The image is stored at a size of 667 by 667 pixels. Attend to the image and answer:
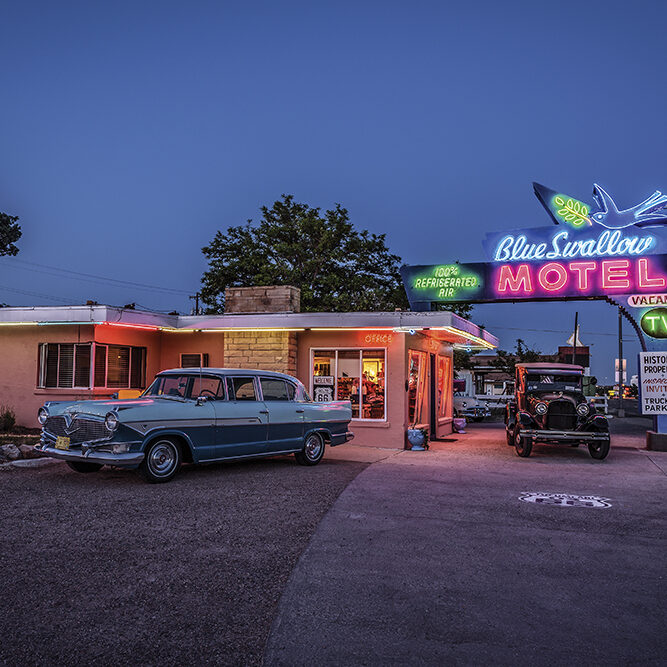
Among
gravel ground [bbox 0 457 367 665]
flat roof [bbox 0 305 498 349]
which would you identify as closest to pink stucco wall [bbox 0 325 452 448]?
flat roof [bbox 0 305 498 349]

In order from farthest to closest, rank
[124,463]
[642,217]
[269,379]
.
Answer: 1. [642,217]
2. [269,379]
3. [124,463]

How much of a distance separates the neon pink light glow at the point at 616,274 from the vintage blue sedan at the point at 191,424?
8778 millimetres

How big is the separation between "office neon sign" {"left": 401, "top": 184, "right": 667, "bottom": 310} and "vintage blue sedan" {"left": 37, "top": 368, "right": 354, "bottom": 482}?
23.7 feet

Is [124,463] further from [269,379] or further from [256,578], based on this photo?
[256,578]

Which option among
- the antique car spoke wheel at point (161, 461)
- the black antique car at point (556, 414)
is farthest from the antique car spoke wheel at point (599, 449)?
the antique car spoke wheel at point (161, 461)

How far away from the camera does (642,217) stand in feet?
54.6

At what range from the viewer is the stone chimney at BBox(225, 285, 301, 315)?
17031mm

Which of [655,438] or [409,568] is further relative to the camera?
[655,438]

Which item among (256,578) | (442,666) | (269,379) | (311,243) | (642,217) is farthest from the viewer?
(311,243)

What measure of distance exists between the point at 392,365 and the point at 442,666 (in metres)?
11.7

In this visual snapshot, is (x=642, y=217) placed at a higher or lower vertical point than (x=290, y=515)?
higher

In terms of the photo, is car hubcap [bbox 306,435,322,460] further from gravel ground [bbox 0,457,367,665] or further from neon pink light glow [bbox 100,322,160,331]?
neon pink light glow [bbox 100,322,160,331]

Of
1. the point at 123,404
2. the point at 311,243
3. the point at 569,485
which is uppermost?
the point at 311,243

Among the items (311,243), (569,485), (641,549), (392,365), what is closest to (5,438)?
(392,365)
